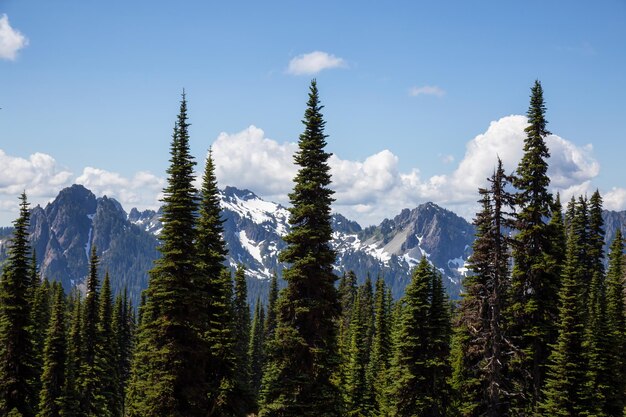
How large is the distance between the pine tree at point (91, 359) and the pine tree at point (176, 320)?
117 feet

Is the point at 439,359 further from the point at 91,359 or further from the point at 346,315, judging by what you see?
the point at 346,315

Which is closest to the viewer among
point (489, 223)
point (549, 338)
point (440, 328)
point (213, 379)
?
point (489, 223)

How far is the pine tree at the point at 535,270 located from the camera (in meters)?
37.8

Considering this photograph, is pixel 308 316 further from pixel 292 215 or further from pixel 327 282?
pixel 292 215

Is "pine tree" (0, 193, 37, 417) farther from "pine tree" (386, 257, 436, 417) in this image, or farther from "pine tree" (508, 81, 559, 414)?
"pine tree" (508, 81, 559, 414)

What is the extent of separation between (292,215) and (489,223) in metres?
9.93

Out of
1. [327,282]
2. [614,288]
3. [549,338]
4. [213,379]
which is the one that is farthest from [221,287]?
[614,288]

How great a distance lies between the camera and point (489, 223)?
2820 centimetres

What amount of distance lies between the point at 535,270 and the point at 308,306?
707 inches

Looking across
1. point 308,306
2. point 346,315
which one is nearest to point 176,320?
point 308,306

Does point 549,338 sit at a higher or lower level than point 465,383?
higher

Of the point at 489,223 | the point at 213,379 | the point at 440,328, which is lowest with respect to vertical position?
the point at 213,379

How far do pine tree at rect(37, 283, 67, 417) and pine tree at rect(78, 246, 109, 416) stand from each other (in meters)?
6.92

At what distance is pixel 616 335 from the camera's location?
1875 inches
